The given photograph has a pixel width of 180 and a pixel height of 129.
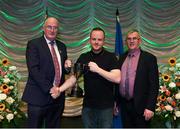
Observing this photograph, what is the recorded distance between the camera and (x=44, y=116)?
3.18m

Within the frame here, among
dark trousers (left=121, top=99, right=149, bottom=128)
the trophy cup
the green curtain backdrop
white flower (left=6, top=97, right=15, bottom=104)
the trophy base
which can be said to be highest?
the green curtain backdrop

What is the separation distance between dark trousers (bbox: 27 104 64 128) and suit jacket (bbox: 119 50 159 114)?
2.40 ft

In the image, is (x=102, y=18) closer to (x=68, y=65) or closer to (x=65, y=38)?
(x=65, y=38)

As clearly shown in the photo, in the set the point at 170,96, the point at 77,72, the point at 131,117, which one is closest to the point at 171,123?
the point at 170,96

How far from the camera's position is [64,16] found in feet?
20.4

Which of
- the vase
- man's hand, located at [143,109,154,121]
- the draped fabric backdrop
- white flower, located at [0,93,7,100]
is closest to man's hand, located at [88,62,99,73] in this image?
man's hand, located at [143,109,154,121]

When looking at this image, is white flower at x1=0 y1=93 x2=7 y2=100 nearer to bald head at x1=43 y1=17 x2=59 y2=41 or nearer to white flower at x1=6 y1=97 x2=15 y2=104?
white flower at x1=6 y1=97 x2=15 y2=104

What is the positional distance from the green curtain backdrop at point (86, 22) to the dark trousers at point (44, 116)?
120 inches

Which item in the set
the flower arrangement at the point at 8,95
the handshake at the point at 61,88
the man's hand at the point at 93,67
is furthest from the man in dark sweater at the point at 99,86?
the flower arrangement at the point at 8,95

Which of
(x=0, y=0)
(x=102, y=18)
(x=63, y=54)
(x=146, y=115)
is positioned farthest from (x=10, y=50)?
(x=146, y=115)

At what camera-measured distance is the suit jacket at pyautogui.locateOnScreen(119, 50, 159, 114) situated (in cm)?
324

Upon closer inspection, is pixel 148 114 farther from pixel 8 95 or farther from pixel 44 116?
pixel 8 95

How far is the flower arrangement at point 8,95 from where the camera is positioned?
4.39 m

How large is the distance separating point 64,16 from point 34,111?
337 centimetres
